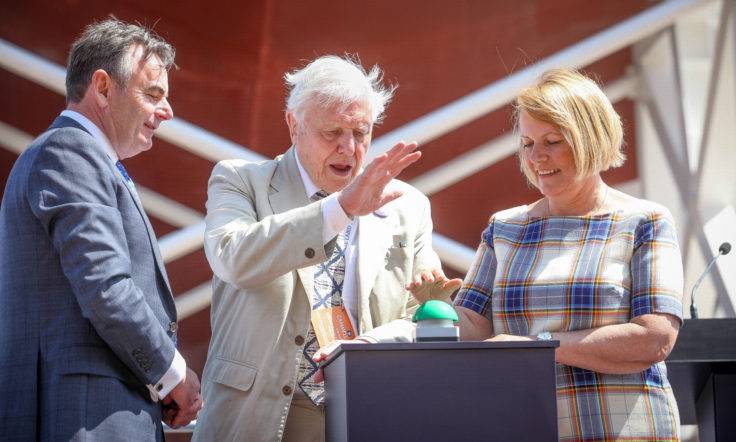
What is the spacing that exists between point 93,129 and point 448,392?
1001 millimetres

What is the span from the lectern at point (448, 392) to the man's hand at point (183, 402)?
0.55 meters

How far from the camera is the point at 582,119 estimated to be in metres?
2.18

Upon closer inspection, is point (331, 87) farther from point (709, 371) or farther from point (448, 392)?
point (709, 371)

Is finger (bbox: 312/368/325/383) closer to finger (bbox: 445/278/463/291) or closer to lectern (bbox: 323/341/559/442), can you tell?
finger (bbox: 445/278/463/291)

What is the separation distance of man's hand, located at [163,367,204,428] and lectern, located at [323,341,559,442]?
0.55 meters

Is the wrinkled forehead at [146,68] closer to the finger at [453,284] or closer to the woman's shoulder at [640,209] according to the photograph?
the finger at [453,284]

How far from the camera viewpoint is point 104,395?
1.99 meters

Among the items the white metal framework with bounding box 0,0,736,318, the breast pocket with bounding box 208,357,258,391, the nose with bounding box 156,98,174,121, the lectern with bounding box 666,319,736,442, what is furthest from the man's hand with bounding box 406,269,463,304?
the white metal framework with bounding box 0,0,736,318

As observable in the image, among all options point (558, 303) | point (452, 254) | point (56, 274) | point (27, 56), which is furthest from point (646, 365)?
point (27, 56)

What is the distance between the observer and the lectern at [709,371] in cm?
336

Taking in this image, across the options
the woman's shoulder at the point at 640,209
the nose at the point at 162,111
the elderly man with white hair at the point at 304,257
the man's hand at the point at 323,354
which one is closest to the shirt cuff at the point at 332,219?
the elderly man with white hair at the point at 304,257

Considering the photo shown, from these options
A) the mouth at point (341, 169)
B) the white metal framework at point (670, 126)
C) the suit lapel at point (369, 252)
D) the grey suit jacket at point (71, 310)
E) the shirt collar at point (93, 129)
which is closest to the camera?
the grey suit jacket at point (71, 310)

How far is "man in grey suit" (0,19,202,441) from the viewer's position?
197 centimetres

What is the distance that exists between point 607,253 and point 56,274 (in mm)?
1105
